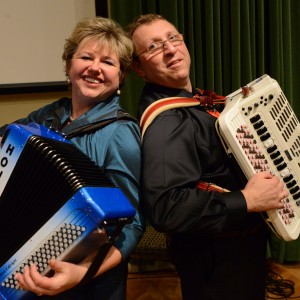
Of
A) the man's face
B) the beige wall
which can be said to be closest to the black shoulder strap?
the man's face

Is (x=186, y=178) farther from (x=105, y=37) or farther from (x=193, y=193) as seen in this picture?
(x=105, y=37)

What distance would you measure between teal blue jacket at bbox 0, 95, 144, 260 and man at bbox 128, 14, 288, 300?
0.13 ft

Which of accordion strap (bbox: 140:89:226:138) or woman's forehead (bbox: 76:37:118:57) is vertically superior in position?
woman's forehead (bbox: 76:37:118:57)

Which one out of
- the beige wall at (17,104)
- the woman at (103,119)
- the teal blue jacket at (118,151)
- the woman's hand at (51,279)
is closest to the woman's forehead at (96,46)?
the woman at (103,119)

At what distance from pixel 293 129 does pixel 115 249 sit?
68 cm

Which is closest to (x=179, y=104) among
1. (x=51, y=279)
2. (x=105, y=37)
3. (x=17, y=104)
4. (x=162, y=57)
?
(x=162, y=57)

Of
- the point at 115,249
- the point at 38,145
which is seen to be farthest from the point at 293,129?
the point at 38,145

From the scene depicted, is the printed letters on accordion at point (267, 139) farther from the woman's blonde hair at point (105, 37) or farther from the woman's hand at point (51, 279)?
the woman's hand at point (51, 279)

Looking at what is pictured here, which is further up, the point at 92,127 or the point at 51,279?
the point at 92,127

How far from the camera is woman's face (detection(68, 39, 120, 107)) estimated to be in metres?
1.05

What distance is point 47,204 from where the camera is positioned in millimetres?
826

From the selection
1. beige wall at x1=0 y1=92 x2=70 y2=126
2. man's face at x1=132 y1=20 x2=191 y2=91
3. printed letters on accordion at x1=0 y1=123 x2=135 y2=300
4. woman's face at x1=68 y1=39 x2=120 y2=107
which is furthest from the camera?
beige wall at x1=0 y1=92 x2=70 y2=126

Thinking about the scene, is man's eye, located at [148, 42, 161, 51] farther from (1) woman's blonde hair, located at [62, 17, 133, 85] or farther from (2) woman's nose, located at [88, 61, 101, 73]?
(2) woman's nose, located at [88, 61, 101, 73]

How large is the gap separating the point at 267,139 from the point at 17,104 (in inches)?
58.0
